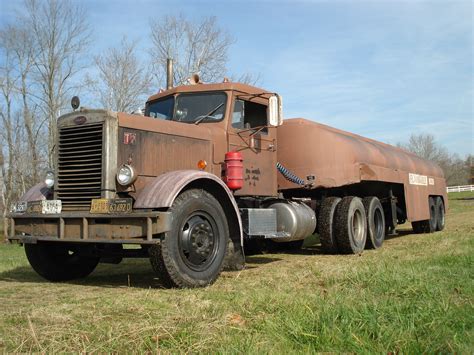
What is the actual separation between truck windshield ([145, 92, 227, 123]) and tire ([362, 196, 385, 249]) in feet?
15.7

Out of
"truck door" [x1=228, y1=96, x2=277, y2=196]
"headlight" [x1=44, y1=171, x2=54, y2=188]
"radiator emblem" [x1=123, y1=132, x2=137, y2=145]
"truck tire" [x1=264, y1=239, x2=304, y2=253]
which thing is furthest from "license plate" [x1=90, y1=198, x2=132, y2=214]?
"truck tire" [x1=264, y1=239, x2=304, y2=253]

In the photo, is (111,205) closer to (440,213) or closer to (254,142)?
(254,142)

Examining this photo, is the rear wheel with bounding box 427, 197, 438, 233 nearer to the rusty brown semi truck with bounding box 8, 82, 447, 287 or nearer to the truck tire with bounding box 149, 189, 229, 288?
the rusty brown semi truck with bounding box 8, 82, 447, 287

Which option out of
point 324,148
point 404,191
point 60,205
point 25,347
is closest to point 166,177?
point 60,205

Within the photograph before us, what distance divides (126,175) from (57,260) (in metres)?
2.12

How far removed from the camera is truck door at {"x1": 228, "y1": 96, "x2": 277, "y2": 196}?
791 centimetres

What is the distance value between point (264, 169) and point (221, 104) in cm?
147

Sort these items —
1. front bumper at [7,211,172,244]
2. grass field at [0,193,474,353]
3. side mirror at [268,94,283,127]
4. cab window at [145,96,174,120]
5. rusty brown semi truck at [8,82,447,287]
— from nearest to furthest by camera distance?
1. grass field at [0,193,474,353]
2. front bumper at [7,211,172,244]
3. rusty brown semi truck at [8,82,447,287]
4. side mirror at [268,94,283,127]
5. cab window at [145,96,174,120]

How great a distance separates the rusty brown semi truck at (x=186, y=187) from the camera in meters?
5.82

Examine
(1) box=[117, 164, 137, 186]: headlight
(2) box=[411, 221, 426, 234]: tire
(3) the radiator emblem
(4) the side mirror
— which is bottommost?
(2) box=[411, 221, 426, 234]: tire

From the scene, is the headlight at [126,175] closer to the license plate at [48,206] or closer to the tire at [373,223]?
the license plate at [48,206]

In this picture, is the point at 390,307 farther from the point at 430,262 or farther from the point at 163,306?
the point at 430,262

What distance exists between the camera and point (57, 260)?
23.7 feet

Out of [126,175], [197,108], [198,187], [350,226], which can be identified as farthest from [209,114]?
[350,226]
